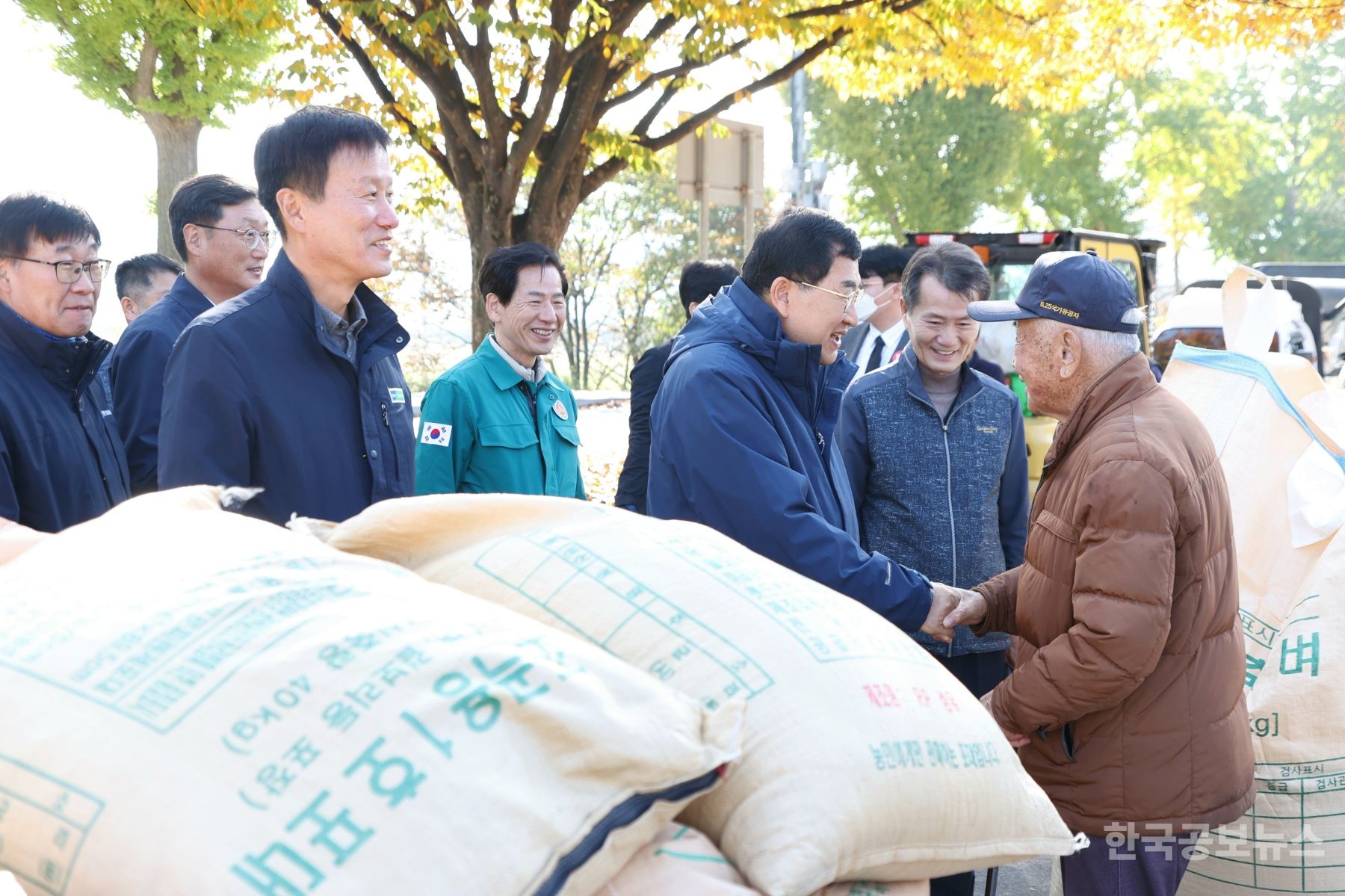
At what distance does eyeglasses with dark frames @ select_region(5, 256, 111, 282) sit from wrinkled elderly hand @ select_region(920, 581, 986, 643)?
2.22 metres

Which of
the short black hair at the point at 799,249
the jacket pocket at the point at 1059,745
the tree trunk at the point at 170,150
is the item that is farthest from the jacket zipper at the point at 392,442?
the tree trunk at the point at 170,150

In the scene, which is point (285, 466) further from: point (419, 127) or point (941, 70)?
point (941, 70)

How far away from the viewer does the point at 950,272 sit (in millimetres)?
3566

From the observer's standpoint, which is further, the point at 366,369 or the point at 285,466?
the point at 366,369

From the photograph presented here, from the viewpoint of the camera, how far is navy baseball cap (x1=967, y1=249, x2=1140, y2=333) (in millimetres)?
2436

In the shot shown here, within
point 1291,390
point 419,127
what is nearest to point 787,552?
point 1291,390

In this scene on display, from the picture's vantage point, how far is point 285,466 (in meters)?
2.22

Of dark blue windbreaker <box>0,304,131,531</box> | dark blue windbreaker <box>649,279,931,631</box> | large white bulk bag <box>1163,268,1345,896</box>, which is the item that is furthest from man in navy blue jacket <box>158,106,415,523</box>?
large white bulk bag <box>1163,268,1345,896</box>

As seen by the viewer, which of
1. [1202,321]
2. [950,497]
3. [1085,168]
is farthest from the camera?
[1085,168]

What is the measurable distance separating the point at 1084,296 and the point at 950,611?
782 millimetres

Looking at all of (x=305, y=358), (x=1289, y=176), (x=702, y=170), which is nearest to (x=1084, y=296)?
(x=305, y=358)

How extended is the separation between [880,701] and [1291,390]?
7.21ft

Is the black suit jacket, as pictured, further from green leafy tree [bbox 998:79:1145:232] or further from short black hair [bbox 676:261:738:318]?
green leafy tree [bbox 998:79:1145:232]

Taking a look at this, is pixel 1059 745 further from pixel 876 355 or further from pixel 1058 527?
pixel 876 355
